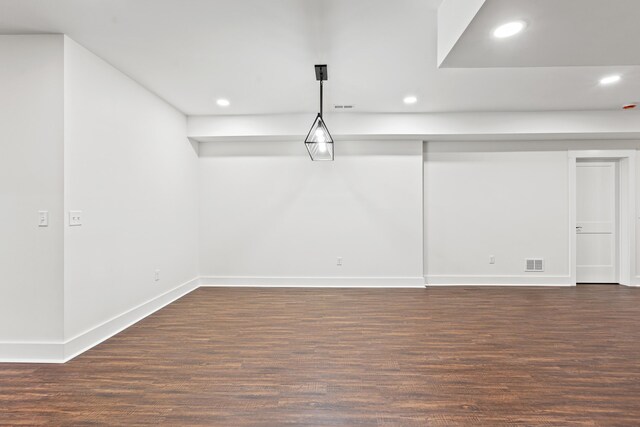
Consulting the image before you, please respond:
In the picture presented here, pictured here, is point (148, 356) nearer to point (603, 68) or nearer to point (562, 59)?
point (562, 59)

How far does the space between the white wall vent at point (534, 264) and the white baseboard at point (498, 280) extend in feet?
0.44

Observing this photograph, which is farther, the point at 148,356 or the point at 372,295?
the point at 372,295

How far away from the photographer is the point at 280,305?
174 inches

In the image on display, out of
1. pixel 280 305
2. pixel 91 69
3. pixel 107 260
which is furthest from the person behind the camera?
pixel 280 305

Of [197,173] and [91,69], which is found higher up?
[91,69]

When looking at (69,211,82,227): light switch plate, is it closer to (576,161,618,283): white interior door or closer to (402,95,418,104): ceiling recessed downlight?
(402,95,418,104): ceiling recessed downlight

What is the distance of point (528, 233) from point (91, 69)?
6.25 m

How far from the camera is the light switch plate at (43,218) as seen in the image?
8.97 ft

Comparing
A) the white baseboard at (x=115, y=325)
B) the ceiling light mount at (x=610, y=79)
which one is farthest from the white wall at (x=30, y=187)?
the ceiling light mount at (x=610, y=79)

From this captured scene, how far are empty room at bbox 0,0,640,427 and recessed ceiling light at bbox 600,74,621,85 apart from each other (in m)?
0.11

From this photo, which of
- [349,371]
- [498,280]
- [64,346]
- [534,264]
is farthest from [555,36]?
[534,264]

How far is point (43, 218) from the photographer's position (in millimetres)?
2734

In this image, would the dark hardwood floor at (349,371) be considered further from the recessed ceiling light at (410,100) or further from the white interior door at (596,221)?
the recessed ceiling light at (410,100)

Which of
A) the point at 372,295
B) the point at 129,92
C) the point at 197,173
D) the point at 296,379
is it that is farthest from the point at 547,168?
the point at 129,92
